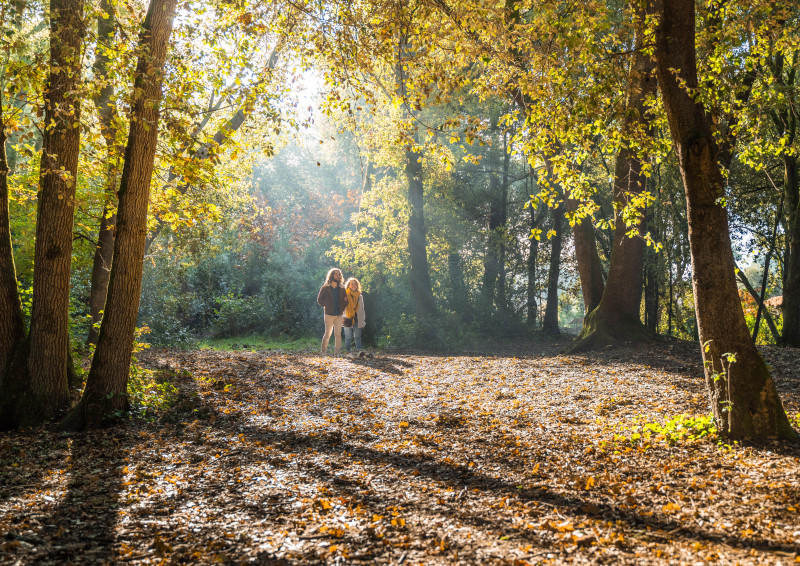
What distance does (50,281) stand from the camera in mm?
6559

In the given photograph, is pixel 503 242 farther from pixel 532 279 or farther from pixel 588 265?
pixel 588 265

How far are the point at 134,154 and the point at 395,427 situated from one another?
4.46 metres

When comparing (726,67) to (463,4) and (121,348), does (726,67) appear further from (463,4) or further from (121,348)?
(121,348)

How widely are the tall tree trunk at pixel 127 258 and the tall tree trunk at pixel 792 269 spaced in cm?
1369

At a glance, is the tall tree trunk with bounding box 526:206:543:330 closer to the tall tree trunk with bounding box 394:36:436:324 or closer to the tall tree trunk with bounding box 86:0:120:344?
the tall tree trunk with bounding box 394:36:436:324

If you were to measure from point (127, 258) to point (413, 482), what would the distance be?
4.26 metres

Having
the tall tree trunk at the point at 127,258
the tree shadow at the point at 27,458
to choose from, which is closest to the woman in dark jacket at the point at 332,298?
the tall tree trunk at the point at 127,258

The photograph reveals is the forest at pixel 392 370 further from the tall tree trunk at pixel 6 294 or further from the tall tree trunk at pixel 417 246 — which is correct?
the tall tree trunk at pixel 417 246

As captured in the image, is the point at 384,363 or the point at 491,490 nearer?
the point at 491,490

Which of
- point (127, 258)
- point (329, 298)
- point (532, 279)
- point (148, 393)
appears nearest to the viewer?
point (127, 258)

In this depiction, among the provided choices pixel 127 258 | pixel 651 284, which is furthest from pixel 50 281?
pixel 651 284

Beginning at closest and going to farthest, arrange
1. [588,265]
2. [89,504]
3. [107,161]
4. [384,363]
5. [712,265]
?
[89,504] < [712,265] < [107,161] < [384,363] < [588,265]

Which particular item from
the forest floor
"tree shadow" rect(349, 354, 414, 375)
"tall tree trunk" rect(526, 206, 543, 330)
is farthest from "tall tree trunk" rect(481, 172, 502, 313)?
the forest floor

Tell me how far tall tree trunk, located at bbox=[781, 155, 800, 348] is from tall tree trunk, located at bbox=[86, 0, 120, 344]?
14.2 metres
